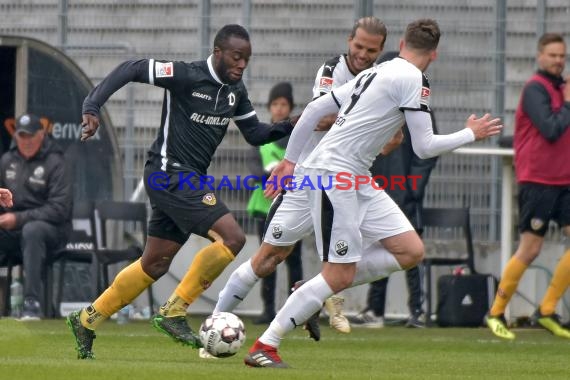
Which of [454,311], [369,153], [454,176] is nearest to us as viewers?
[369,153]

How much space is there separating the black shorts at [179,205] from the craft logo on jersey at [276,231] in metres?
0.73

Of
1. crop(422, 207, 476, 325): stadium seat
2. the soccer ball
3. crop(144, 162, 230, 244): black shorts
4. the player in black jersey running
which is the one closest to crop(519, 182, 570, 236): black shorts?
crop(422, 207, 476, 325): stadium seat

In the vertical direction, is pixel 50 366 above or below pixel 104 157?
below

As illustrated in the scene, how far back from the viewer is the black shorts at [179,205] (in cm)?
1041

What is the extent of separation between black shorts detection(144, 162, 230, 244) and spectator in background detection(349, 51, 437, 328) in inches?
191

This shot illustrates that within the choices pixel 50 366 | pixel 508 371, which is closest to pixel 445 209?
pixel 508 371

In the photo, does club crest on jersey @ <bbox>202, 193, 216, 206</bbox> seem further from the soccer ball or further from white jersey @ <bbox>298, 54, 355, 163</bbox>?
white jersey @ <bbox>298, 54, 355, 163</bbox>

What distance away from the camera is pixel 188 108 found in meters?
10.7

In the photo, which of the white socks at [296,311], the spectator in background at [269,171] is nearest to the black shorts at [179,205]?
the white socks at [296,311]

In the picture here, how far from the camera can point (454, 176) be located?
16328 mm

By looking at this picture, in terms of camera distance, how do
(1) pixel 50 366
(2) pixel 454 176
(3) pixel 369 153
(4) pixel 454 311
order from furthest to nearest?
(2) pixel 454 176 < (4) pixel 454 311 < (3) pixel 369 153 < (1) pixel 50 366

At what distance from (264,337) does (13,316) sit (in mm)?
6872

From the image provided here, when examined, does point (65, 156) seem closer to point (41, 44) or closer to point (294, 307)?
point (41, 44)

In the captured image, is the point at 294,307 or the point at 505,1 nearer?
the point at 294,307
